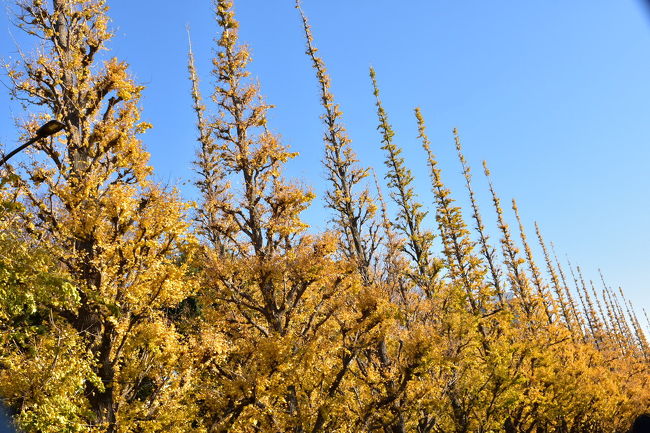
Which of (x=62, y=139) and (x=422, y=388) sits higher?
(x=62, y=139)

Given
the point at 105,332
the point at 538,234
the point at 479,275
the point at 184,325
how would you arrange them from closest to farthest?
the point at 105,332 → the point at 184,325 → the point at 479,275 → the point at 538,234

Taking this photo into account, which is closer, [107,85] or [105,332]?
[105,332]

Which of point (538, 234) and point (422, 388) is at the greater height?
point (538, 234)

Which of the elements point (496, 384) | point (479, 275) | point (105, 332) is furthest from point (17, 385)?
point (479, 275)

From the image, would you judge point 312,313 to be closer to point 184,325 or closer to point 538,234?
point 184,325

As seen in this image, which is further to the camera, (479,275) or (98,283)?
(479,275)

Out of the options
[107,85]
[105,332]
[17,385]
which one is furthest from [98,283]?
[107,85]

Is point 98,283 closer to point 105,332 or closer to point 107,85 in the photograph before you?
point 105,332

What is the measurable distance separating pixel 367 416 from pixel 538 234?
1921 inches

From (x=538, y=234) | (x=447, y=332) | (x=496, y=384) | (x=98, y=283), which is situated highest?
(x=538, y=234)

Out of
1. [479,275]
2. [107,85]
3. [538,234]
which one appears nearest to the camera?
[107,85]

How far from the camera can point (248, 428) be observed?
1079cm

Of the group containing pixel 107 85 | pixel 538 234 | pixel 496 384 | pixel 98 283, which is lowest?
pixel 496 384

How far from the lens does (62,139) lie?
9.68 meters
